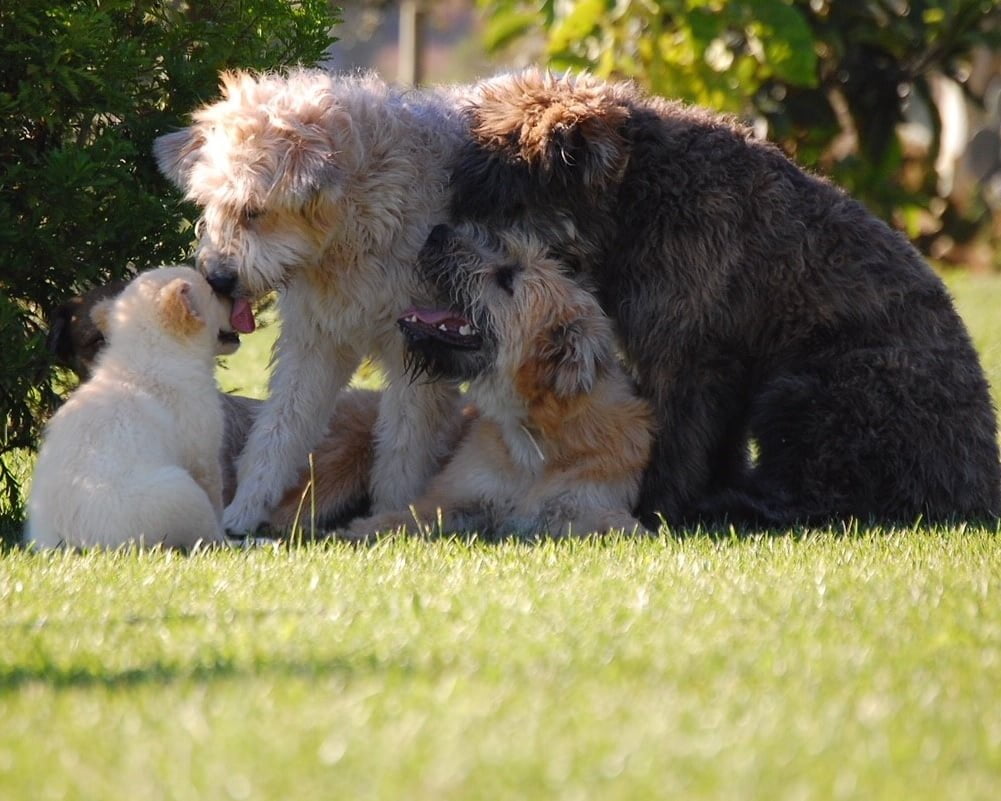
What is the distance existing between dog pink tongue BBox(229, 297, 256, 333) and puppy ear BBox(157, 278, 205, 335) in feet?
0.79

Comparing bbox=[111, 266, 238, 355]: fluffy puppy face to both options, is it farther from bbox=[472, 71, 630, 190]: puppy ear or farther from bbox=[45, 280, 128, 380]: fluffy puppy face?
bbox=[472, 71, 630, 190]: puppy ear

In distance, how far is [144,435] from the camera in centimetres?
556

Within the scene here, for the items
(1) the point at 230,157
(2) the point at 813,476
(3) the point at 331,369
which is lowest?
(2) the point at 813,476

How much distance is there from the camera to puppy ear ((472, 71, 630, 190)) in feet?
19.8

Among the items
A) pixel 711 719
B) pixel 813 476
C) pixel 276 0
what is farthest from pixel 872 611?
pixel 276 0

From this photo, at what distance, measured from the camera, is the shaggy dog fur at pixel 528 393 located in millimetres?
6160

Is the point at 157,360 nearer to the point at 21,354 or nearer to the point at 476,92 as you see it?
the point at 21,354

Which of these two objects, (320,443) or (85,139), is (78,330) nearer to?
(85,139)

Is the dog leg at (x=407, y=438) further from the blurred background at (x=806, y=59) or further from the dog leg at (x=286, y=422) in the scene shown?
the blurred background at (x=806, y=59)

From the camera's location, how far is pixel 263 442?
6.60 m

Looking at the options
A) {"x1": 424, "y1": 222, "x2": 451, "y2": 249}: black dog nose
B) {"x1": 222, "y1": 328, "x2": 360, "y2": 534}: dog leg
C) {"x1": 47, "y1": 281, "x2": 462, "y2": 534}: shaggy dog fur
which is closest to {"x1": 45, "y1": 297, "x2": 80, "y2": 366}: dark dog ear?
{"x1": 47, "y1": 281, "x2": 462, "y2": 534}: shaggy dog fur

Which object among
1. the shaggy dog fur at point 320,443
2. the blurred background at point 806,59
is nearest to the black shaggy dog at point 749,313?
the shaggy dog fur at point 320,443

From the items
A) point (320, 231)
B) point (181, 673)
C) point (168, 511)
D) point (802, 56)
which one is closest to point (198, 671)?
point (181, 673)

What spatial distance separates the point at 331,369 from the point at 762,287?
1929 millimetres
